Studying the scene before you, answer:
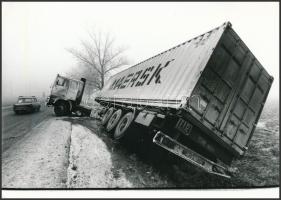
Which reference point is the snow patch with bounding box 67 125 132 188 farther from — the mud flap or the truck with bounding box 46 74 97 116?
the truck with bounding box 46 74 97 116

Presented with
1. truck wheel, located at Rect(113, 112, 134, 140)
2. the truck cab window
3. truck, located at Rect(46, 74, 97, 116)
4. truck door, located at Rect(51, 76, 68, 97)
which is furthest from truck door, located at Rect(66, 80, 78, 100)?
truck wheel, located at Rect(113, 112, 134, 140)

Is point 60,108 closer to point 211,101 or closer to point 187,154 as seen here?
point 187,154

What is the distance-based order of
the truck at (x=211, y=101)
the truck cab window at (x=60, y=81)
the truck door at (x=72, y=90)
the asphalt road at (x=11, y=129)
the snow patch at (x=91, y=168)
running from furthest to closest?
1. the truck door at (x=72, y=90)
2. the truck cab window at (x=60, y=81)
3. the asphalt road at (x=11, y=129)
4. the truck at (x=211, y=101)
5. the snow patch at (x=91, y=168)

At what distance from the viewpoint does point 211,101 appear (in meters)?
4.70

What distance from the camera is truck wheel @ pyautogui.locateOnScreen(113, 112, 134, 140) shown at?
638 centimetres

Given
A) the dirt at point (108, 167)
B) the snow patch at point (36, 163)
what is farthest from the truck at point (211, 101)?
the snow patch at point (36, 163)

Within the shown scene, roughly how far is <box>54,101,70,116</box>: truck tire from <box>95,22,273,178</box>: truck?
28.7 feet

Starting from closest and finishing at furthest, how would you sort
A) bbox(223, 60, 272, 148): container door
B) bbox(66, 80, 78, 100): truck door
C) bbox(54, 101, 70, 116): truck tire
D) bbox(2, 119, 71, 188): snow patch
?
bbox(2, 119, 71, 188): snow patch → bbox(223, 60, 272, 148): container door → bbox(54, 101, 70, 116): truck tire → bbox(66, 80, 78, 100): truck door

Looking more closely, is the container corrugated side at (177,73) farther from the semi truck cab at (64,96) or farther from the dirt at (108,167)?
the semi truck cab at (64,96)

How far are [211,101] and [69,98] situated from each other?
10.6 m

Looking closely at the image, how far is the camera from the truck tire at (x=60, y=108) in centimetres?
1338

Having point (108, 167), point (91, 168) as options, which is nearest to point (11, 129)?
point (91, 168)

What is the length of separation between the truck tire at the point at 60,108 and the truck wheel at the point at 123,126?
7.20 metres

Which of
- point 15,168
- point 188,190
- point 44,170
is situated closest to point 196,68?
point 188,190
